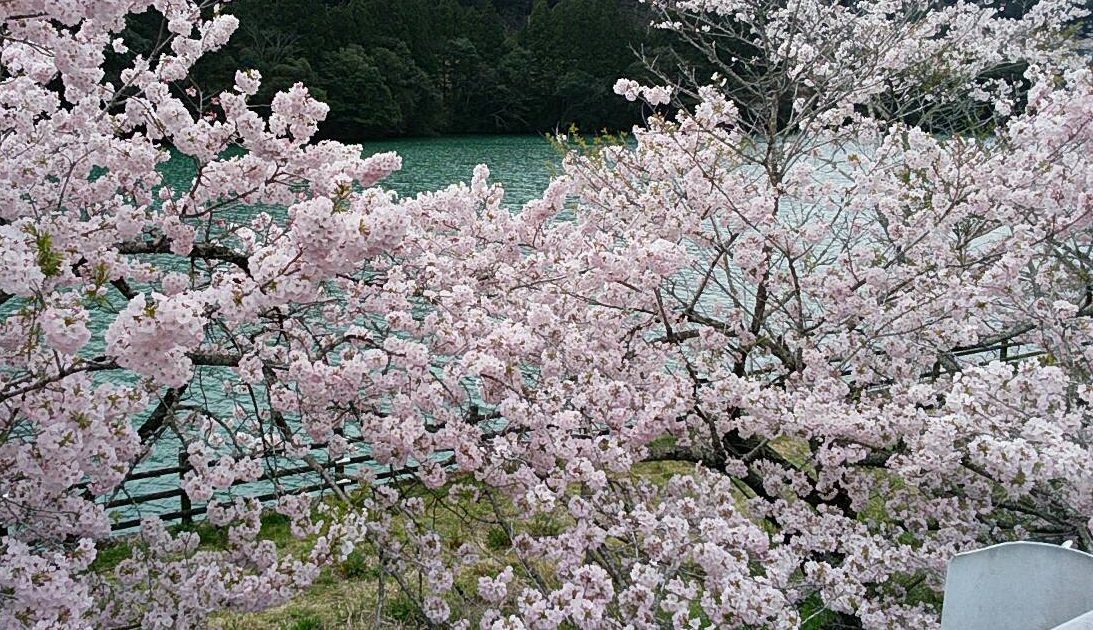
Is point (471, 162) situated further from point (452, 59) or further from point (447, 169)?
point (452, 59)

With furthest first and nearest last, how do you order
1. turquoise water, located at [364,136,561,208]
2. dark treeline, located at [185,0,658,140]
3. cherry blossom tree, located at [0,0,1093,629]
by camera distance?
dark treeline, located at [185,0,658,140] → turquoise water, located at [364,136,561,208] → cherry blossom tree, located at [0,0,1093,629]

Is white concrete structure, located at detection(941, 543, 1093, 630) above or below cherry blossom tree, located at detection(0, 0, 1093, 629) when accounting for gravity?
above

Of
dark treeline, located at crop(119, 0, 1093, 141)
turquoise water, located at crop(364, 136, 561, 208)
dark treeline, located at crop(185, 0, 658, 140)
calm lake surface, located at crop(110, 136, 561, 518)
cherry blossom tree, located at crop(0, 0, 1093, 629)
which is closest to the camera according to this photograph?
cherry blossom tree, located at crop(0, 0, 1093, 629)

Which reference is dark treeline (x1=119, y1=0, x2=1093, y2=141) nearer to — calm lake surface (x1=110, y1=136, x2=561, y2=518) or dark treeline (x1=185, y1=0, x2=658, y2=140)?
dark treeline (x1=185, y1=0, x2=658, y2=140)

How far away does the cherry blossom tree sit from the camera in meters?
2.37

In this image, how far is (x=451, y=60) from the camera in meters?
40.0

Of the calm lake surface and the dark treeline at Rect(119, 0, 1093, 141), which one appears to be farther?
the dark treeline at Rect(119, 0, 1093, 141)

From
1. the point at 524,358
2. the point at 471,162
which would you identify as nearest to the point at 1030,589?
the point at 524,358

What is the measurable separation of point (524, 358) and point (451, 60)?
127 ft

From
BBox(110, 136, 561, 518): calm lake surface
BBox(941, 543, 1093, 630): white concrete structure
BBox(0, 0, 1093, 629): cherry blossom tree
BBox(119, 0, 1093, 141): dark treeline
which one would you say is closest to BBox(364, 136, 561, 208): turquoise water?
BBox(110, 136, 561, 518): calm lake surface

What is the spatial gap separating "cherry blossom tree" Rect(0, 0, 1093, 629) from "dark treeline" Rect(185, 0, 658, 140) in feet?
97.0

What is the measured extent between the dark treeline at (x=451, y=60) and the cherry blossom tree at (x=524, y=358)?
29.6m

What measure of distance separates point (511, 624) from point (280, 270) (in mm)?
1127

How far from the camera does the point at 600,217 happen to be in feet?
18.2
